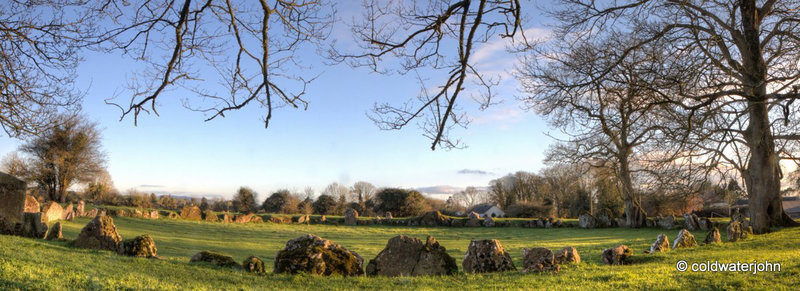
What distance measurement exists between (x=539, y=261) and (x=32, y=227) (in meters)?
13.4

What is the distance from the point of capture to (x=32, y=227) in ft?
42.8

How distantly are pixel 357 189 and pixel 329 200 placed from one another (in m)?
8.26

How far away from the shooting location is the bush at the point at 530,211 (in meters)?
40.5

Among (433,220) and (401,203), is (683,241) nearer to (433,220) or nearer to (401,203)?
(433,220)

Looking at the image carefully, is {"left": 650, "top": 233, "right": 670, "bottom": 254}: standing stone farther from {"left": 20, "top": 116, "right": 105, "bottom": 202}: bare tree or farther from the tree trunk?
{"left": 20, "top": 116, "right": 105, "bottom": 202}: bare tree

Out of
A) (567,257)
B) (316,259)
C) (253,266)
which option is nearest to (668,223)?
(567,257)

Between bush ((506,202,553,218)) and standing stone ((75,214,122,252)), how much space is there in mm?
34329

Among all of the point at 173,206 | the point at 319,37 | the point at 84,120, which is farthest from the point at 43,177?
the point at 319,37

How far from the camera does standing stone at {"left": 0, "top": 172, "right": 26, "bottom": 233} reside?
1301cm

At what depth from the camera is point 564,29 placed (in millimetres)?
14320

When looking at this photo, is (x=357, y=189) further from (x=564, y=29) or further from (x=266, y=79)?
(x=266, y=79)

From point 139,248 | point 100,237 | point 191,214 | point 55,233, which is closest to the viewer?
point 139,248

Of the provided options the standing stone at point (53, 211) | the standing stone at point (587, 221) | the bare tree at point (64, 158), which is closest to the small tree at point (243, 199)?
the bare tree at point (64, 158)

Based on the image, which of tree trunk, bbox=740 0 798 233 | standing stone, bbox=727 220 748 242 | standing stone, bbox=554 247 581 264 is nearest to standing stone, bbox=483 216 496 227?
tree trunk, bbox=740 0 798 233
